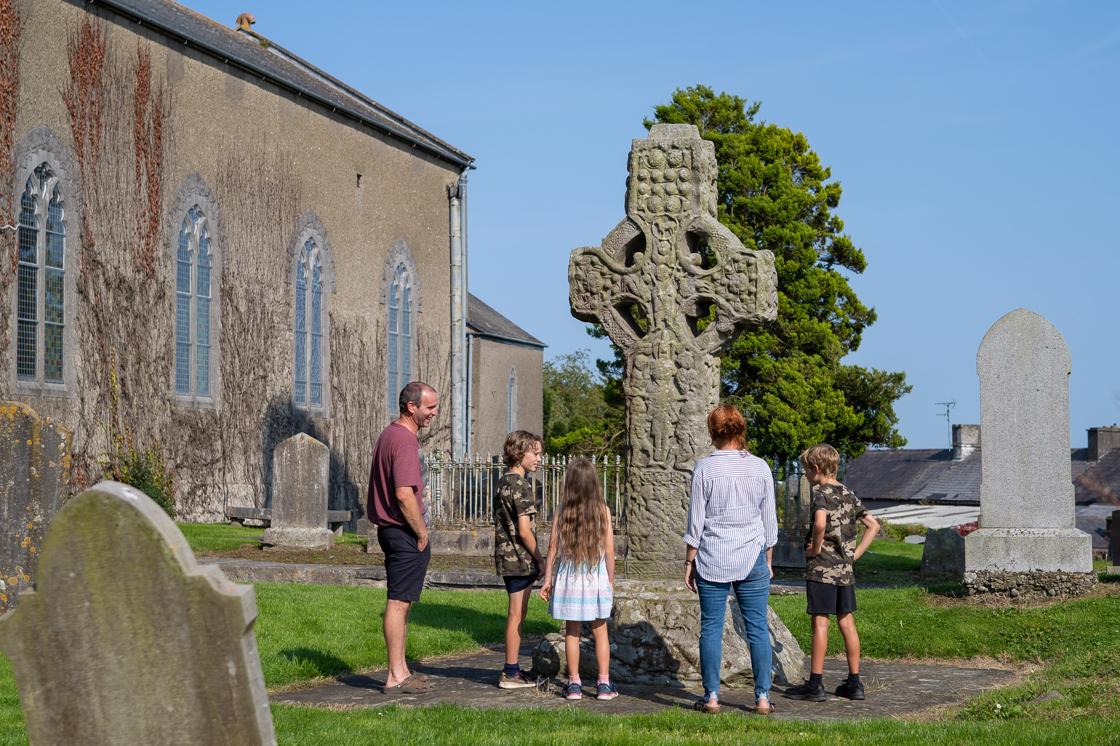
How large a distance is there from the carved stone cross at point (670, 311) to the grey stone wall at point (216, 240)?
571 inches

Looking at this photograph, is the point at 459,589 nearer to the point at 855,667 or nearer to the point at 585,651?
the point at 585,651

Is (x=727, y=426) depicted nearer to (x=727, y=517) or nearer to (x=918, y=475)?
(x=727, y=517)

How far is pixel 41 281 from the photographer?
871 inches

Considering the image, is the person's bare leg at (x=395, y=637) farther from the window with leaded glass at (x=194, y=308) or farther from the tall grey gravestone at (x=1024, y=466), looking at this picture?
the window with leaded glass at (x=194, y=308)

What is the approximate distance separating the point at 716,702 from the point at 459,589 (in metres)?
8.25

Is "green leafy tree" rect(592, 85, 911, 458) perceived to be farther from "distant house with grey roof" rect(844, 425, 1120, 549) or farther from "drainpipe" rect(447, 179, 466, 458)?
"distant house with grey roof" rect(844, 425, 1120, 549)

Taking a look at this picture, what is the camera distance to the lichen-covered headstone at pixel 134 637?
13.8 feet

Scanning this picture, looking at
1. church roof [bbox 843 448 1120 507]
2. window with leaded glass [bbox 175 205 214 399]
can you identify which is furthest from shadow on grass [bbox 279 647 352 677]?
church roof [bbox 843 448 1120 507]

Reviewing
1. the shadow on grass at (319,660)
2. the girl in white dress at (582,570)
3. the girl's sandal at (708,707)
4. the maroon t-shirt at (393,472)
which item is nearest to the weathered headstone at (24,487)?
the shadow on grass at (319,660)

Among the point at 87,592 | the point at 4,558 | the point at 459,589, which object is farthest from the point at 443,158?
the point at 87,592

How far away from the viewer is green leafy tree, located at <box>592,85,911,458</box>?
35.2 meters

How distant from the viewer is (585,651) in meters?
9.09

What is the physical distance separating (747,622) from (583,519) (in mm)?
1212

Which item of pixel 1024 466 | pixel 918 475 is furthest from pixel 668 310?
pixel 918 475
